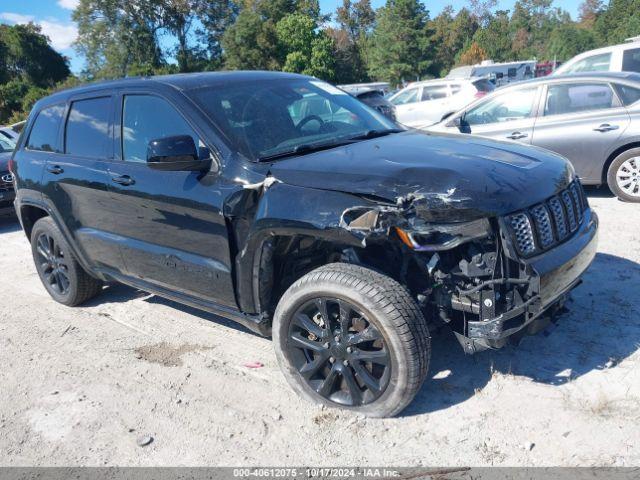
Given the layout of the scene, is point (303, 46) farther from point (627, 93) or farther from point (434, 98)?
point (627, 93)

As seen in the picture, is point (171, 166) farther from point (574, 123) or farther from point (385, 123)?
point (574, 123)

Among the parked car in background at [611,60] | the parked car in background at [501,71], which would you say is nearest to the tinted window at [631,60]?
the parked car in background at [611,60]

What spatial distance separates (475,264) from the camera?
9.44ft

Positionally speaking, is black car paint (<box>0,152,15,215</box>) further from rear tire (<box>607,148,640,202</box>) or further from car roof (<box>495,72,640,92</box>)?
rear tire (<box>607,148,640,202</box>)

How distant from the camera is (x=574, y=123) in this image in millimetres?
7320

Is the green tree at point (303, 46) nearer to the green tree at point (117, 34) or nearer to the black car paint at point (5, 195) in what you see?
the green tree at point (117, 34)

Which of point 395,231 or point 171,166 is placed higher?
point 171,166

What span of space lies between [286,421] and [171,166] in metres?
1.66

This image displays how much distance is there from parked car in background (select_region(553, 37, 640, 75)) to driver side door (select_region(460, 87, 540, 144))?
338 cm

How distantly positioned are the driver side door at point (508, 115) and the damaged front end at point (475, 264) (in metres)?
4.94

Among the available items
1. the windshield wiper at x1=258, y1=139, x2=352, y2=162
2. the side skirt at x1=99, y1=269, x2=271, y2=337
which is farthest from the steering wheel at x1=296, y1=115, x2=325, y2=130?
the side skirt at x1=99, y1=269, x2=271, y2=337

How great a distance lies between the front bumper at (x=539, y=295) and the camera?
287 centimetres

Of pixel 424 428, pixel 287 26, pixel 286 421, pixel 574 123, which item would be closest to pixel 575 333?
pixel 424 428

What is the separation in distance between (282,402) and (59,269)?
2933mm
